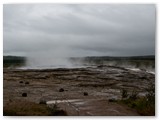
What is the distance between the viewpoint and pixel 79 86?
22.2 feet

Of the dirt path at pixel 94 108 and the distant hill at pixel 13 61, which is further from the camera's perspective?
the distant hill at pixel 13 61

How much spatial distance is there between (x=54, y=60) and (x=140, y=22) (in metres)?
1.15

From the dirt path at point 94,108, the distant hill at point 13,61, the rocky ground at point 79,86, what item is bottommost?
the dirt path at point 94,108

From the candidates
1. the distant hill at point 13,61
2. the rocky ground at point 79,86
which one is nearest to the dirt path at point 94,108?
the rocky ground at point 79,86

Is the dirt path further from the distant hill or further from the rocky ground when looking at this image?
the distant hill

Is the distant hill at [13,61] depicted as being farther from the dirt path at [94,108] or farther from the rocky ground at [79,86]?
the dirt path at [94,108]

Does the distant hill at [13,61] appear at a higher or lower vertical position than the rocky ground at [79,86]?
higher

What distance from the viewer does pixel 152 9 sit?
6.61 m

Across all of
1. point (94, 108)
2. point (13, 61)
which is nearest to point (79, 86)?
point (94, 108)

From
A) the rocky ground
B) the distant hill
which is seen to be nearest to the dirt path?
the rocky ground

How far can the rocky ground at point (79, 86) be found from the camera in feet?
21.6

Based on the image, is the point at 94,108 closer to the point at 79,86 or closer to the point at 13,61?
the point at 79,86

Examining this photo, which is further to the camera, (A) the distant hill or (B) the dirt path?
(A) the distant hill

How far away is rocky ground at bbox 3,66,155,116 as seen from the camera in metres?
6.57
